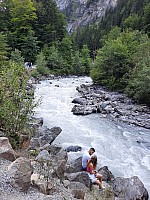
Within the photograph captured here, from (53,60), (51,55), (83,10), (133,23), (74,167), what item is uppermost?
(83,10)

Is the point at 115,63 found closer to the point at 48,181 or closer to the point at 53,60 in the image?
the point at 53,60

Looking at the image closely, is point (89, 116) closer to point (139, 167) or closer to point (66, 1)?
point (139, 167)

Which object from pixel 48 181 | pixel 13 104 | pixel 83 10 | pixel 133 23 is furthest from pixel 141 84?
pixel 83 10

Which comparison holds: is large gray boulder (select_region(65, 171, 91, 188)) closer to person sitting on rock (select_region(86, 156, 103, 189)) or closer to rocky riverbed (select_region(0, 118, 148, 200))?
rocky riverbed (select_region(0, 118, 148, 200))

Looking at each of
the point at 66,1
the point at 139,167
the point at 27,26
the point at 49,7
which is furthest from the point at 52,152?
the point at 66,1

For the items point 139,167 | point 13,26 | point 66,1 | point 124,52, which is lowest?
point 139,167

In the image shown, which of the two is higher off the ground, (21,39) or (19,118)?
(21,39)

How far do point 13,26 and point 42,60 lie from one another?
1101 cm

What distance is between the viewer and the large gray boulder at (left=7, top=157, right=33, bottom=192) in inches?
227

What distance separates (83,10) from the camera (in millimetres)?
147875

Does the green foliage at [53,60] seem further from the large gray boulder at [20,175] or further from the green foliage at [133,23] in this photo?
the large gray boulder at [20,175]

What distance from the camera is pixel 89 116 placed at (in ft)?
60.1

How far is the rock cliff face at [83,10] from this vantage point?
132750 millimetres

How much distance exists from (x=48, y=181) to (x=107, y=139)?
7966mm
